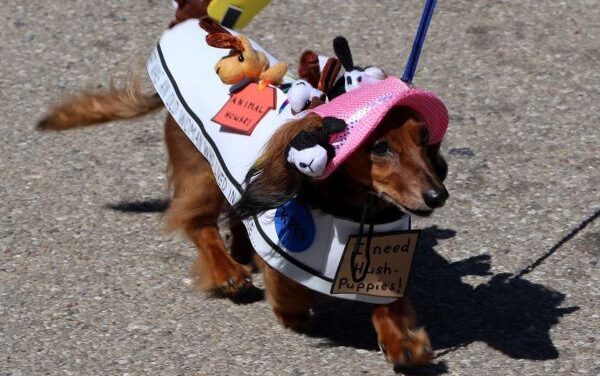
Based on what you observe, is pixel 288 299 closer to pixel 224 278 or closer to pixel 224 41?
pixel 224 278

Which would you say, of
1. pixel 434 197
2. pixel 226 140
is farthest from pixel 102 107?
pixel 434 197

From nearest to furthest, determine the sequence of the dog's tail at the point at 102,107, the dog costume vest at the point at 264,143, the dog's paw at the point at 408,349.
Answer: the dog costume vest at the point at 264,143, the dog's paw at the point at 408,349, the dog's tail at the point at 102,107

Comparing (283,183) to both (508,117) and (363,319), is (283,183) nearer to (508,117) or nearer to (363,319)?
(363,319)

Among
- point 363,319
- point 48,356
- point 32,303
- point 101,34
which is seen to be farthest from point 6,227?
point 101,34

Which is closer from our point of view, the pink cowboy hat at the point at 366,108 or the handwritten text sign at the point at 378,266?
the pink cowboy hat at the point at 366,108

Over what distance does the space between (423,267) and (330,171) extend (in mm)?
1050

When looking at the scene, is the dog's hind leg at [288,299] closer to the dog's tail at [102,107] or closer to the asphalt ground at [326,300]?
the asphalt ground at [326,300]

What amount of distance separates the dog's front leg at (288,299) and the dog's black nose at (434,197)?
1.98 feet

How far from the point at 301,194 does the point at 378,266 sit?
1.00ft

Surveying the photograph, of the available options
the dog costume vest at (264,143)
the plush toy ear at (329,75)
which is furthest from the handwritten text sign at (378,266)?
the plush toy ear at (329,75)

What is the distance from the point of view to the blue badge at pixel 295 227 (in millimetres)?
3715

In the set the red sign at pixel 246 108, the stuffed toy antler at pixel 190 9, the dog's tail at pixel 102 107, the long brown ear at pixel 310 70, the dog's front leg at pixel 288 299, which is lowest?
the dog's tail at pixel 102 107

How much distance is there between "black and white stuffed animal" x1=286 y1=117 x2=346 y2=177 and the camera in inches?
133

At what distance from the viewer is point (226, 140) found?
4.00 m
